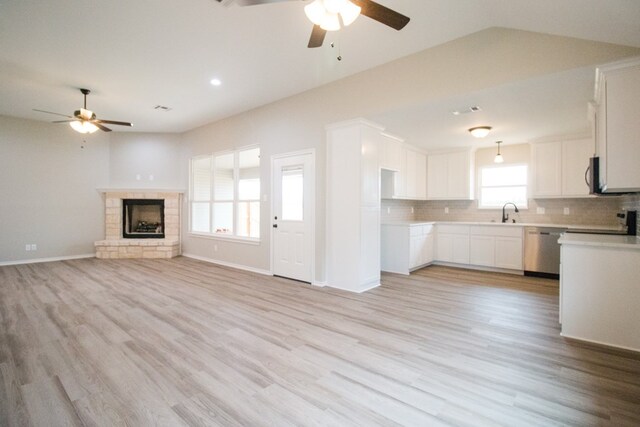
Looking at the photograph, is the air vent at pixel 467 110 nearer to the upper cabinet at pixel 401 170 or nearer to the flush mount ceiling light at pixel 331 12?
the upper cabinet at pixel 401 170

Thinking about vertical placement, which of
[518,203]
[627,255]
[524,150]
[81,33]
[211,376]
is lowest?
[211,376]

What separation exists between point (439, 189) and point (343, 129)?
3.19 m

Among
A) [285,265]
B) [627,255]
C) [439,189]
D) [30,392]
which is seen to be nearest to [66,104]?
[285,265]

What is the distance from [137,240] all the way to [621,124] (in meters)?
8.55

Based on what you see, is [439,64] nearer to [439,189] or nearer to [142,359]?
[439,189]

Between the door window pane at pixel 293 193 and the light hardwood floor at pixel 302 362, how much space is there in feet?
4.62

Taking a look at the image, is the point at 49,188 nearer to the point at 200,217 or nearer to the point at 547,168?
the point at 200,217

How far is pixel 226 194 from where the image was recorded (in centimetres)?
656

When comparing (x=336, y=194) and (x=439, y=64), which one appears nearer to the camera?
(x=439, y=64)

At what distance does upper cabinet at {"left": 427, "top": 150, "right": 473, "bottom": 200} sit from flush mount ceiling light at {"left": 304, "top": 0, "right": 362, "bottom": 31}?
5029mm

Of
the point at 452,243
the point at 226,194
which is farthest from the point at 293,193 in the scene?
the point at 452,243

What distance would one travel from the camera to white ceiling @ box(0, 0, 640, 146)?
8.79 ft

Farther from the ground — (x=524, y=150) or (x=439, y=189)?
(x=524, y=150)

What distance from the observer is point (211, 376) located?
6.88 feet
